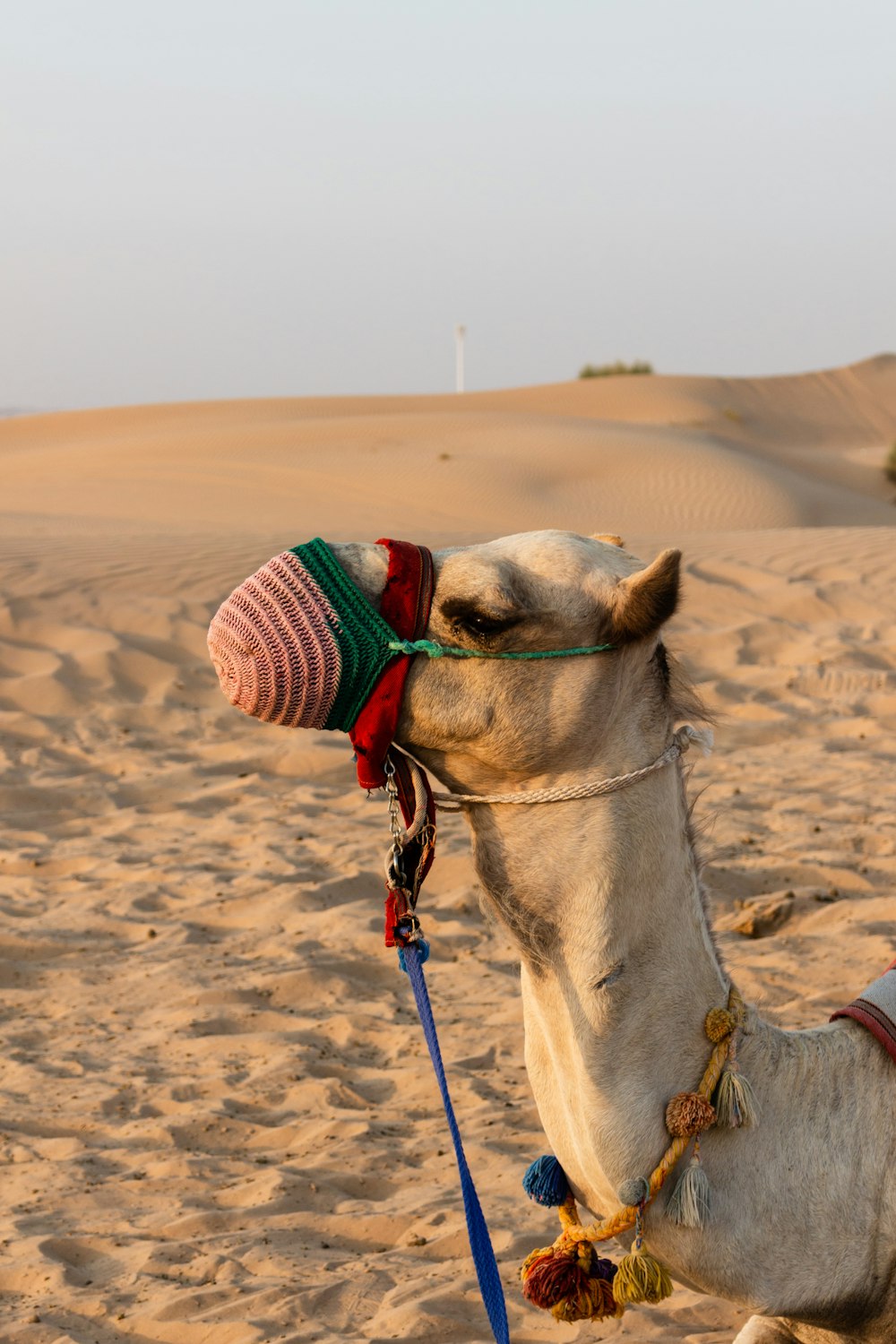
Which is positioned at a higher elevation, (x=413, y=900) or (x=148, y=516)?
(x=413, y=900)

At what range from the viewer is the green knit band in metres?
1.83

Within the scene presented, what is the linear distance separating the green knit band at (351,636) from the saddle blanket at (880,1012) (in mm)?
1007

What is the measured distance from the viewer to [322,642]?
1.82m

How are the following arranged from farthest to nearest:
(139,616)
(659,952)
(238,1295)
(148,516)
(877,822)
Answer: (148,516) < (139,616) < (877,822) < (238,1295) < (659,952)

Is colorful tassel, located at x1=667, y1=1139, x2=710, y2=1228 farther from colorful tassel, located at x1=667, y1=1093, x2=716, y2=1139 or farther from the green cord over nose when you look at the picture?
the green cord over nose

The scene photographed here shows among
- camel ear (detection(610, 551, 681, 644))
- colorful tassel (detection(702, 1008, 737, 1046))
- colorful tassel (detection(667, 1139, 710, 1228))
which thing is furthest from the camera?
colorful tassel (detection(702, 1008, 737, 1046))

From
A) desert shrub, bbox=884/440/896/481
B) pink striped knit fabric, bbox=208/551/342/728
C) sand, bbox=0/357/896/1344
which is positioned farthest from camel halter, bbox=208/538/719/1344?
desert shrub, bbox=884/440/896/481

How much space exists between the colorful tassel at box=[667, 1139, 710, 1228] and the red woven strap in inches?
26.4

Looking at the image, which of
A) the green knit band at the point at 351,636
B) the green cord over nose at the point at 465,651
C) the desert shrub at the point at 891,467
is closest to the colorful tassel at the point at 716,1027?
the green cord over nose at the point at 465,651

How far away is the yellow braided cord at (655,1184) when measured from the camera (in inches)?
75.1

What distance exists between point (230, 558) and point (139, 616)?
1.96 meters

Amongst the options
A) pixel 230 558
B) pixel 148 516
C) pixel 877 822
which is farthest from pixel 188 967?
pixel 148 516

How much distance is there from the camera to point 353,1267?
3.36 meters

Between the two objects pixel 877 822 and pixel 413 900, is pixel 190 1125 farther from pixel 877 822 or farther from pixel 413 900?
pixel 877 822
